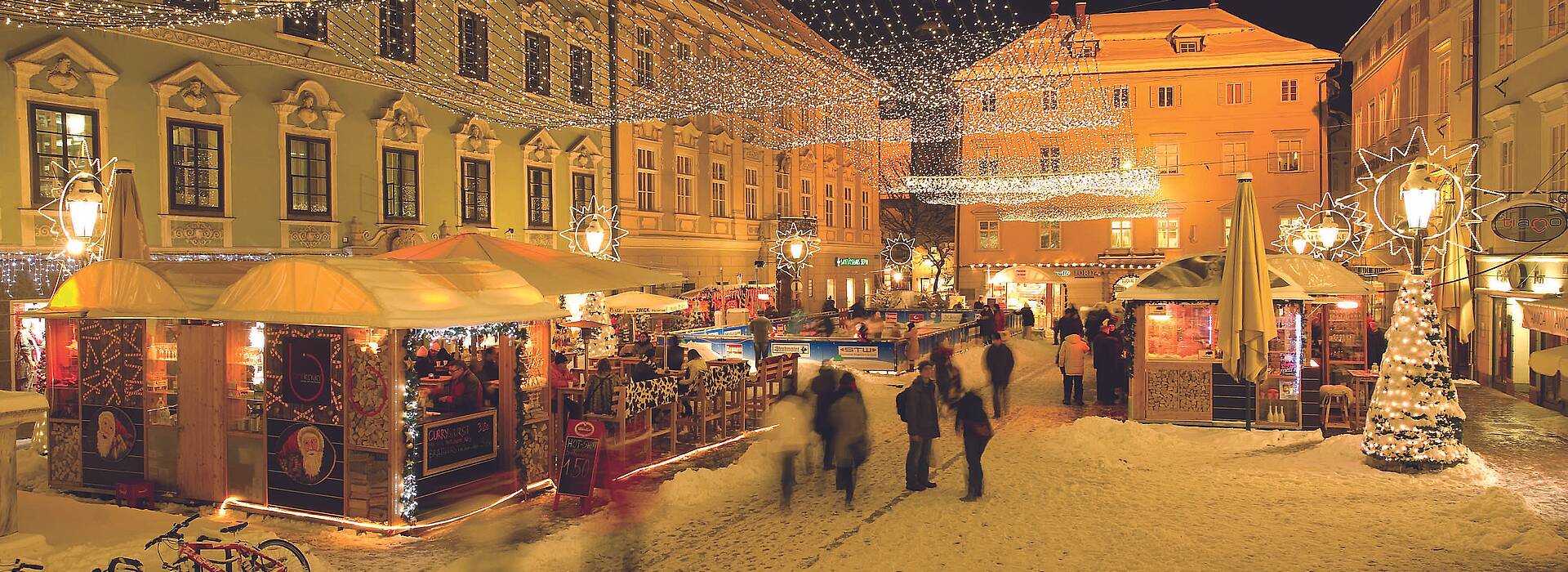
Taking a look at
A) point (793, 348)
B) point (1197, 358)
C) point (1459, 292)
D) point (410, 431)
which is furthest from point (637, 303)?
point (1459, 292)

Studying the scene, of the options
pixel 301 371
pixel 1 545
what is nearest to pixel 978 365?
pixel 301 371

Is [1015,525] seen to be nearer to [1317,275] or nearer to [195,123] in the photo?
[1317,275]

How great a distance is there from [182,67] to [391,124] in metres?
4.39

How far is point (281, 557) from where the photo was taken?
743 cm

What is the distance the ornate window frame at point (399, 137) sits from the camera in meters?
21.2

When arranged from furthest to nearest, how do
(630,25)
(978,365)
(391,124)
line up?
(630,25), (978,365), (391,124)

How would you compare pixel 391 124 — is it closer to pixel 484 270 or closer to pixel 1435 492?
pixel 484 270

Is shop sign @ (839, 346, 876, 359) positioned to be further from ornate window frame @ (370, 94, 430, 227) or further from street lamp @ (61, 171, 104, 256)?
street lamp @ (61, 171, 104, 256)

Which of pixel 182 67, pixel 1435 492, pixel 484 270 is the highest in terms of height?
pixel 182 67

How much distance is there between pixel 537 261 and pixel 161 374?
5316 mm

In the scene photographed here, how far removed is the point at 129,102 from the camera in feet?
55.4

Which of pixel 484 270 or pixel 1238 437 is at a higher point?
pixel 484 270

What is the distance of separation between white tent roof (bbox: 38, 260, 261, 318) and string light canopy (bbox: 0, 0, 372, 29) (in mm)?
2683

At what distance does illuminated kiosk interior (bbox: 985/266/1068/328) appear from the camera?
3950 cm
